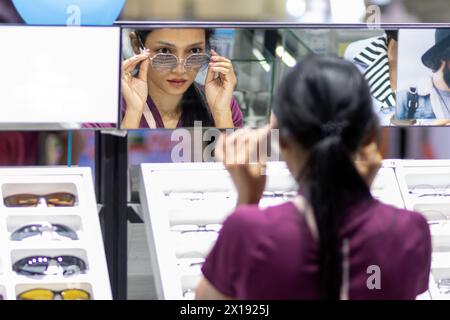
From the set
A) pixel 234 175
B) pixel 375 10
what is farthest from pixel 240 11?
pixel 234 175

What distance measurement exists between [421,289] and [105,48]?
→ 4.15 feet

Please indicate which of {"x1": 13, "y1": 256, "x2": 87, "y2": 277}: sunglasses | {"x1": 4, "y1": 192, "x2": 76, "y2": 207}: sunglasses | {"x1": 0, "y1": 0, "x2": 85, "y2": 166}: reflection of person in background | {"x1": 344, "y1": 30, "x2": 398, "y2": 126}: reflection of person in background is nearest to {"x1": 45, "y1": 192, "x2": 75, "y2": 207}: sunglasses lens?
{"x1": 4, "y1": 192, "x2": 76, "y2": 207}: sunglasses

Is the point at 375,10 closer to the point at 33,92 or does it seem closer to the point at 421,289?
the point at 33,92

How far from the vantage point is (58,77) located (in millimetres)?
2482

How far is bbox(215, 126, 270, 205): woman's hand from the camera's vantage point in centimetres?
158

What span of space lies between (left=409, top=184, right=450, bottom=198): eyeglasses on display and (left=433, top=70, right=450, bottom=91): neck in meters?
0.30

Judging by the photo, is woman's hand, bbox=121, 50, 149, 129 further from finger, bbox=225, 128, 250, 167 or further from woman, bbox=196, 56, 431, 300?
woman, bbox=196, 56, 431, 300

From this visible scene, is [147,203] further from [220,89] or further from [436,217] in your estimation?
[436,217]

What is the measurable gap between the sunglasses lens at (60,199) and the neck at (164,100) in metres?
0.35

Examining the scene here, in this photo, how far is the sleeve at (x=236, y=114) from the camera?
8.73 ft

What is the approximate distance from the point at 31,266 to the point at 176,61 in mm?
697

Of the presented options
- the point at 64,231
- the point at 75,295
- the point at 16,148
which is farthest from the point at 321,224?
the point at 16,148

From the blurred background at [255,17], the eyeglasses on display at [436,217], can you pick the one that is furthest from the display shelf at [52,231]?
the eyeglasses on display at [436,217]

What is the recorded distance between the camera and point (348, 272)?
1.44 m
